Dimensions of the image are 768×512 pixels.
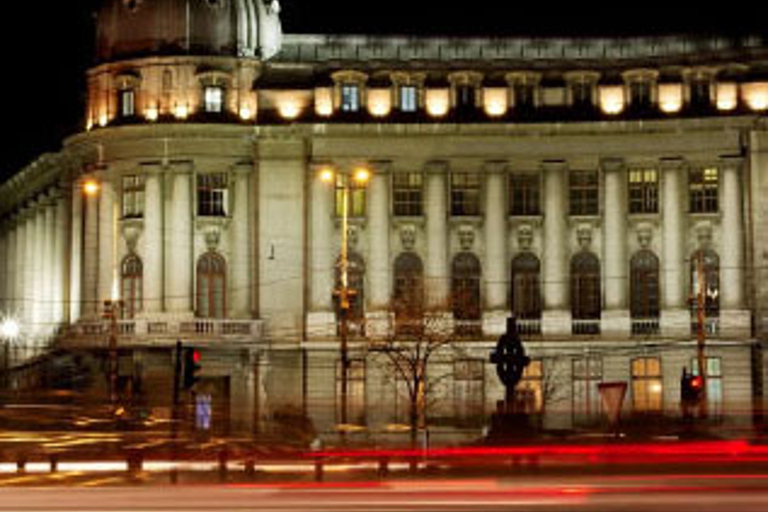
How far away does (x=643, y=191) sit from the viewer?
93.4 m

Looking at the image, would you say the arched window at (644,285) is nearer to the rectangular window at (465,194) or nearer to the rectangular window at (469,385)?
the rectangular window at (469,385)

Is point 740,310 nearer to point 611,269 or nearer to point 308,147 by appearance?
point 611,269

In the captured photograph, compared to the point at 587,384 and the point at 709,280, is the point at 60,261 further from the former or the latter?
the point at 709,280

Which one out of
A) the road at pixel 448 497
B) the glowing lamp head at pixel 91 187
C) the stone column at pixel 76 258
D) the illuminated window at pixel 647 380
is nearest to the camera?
the road at pixel 448 497

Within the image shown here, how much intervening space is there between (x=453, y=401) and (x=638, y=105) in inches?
676

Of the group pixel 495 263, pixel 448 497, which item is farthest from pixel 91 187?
pixel 448 497

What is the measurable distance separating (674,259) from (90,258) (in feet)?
93.5

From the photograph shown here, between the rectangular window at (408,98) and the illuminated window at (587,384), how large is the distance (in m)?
14.8

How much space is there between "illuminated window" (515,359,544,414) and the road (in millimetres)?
54485

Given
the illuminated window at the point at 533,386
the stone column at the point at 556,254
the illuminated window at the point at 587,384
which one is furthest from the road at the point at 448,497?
the stone column at the point at 556,254

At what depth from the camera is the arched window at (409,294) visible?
8825cm

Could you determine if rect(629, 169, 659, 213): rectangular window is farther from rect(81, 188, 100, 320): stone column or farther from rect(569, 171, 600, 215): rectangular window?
rect(81, 188, 100, 320): stone column

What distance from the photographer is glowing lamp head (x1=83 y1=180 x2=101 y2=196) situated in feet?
277

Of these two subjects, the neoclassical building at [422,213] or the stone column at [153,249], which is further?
the stone column at [153,249]
